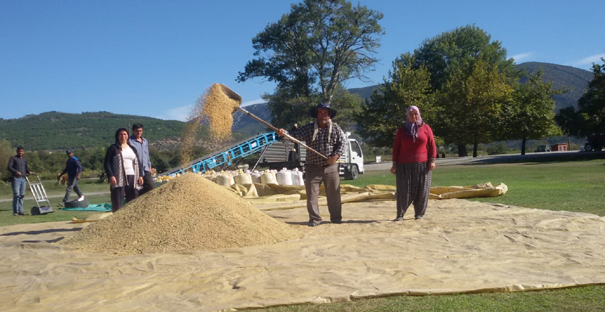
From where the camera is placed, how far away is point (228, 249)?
511 cm

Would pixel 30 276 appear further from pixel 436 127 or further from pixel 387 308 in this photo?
pixel 436 127

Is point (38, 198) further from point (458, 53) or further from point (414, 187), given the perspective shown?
point (458, 53)

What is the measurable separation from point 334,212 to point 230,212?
168 cm

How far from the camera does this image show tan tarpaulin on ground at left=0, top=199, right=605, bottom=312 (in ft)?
11.3

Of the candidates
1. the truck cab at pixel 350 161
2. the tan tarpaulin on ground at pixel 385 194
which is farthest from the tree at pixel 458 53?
the tan tarpaulin on ground at pixel 385 194

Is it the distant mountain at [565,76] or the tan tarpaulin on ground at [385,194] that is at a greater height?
the distant mountain at [565,76]

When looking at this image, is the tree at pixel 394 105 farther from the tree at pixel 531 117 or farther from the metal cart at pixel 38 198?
the metal cart at pixel 38 198

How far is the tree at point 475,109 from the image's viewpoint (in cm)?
3562

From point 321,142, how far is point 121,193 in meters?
2.93

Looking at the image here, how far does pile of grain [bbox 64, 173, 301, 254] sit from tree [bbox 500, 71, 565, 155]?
106 feet

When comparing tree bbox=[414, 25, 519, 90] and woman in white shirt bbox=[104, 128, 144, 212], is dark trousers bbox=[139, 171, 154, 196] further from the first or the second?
tree bbox=[414, 25, 519, 90]

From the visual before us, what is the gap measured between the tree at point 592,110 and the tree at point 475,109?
4.59m

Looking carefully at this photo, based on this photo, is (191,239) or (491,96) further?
(491,96)

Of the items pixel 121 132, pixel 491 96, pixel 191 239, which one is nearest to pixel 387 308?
pixel 191 239
